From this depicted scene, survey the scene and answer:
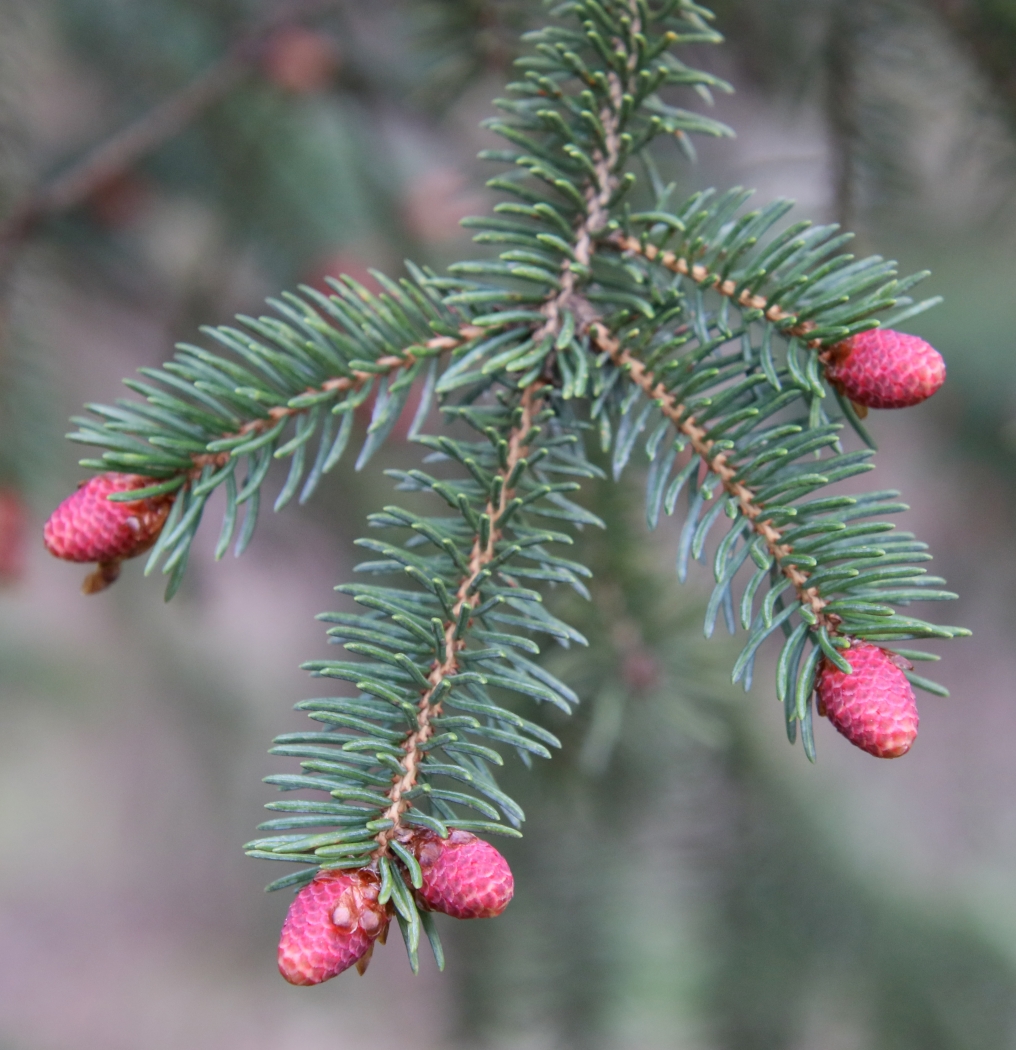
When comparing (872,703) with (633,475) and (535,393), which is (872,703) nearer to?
(535,393)

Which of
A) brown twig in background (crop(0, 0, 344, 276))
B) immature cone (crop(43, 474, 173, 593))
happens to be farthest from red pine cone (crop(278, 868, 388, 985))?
brown twig in background (crop(0, 0, 344, 276))

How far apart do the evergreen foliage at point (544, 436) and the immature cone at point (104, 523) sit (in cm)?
1

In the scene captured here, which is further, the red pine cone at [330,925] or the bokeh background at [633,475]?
the bokeh background at [633,475]

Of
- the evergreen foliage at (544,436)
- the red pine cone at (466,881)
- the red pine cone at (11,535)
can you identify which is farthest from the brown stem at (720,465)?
the red pine cone at (11,535)

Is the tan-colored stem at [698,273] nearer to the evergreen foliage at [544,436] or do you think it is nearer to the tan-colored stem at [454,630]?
the evergreen foliage at [544,436]

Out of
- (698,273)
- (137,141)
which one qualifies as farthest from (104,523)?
(137,141)

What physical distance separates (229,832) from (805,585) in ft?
7.92

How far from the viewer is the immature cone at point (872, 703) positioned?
1.31 ft

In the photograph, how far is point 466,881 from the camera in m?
0.38

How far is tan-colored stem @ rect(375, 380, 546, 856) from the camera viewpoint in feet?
1.32

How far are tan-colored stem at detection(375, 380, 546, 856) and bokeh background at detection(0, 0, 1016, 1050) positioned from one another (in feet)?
0.93

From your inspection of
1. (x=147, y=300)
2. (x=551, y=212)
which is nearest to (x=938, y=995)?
(x=551, y=212)

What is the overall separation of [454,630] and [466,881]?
0.41 feet

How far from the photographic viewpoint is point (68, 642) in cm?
235
